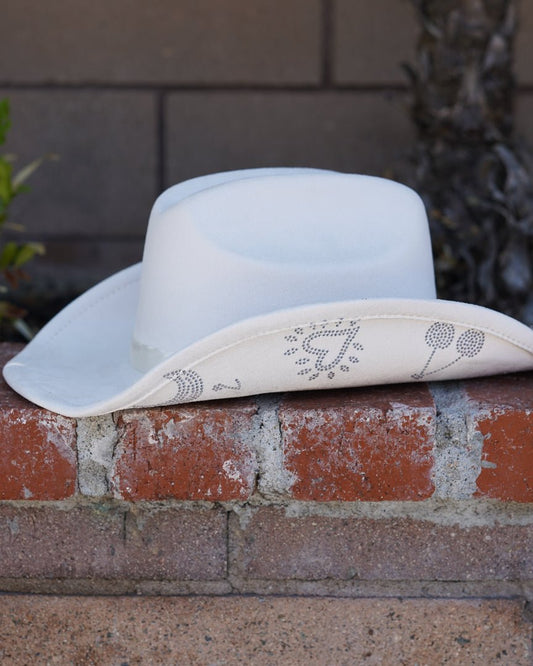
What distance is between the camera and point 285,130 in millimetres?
2578

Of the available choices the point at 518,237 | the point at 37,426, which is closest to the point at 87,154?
the point at 518,237

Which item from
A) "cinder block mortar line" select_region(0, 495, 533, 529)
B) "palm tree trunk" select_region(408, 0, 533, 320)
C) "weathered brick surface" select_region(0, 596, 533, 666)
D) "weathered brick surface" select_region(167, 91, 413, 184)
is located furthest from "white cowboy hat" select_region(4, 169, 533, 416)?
"weathered brick surface" select_region(167, 91, 413, 184)

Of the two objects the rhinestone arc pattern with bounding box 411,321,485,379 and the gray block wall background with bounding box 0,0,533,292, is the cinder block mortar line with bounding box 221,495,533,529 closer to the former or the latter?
the rhinestone arc pattern with bounding box 411,321,485,379

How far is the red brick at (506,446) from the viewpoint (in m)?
0.97

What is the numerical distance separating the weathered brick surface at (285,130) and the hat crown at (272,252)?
151 cm

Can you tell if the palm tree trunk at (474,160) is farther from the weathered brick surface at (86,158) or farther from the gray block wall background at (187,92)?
the weathered brick surface at (86,158)

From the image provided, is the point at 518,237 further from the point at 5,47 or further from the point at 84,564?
the point at 5,47

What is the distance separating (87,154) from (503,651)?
2.04 meters

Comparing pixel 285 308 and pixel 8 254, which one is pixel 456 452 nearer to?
pixel 285 308

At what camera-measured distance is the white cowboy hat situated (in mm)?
928

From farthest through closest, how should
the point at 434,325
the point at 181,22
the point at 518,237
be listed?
the point at 181,22 → the point at 518,237 → the point at 434,325

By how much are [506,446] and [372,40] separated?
187 centimetres

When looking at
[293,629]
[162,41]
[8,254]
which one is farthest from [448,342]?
[162,41]

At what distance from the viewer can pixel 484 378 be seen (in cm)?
110
